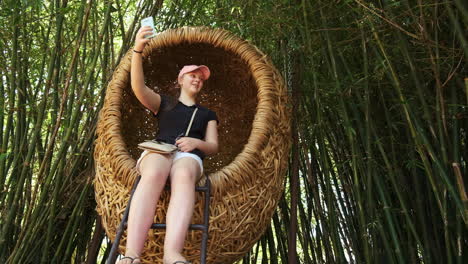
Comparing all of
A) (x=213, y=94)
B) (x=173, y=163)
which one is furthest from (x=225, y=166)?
(x=213, y=94)

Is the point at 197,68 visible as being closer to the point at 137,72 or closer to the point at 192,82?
the point at 192,82

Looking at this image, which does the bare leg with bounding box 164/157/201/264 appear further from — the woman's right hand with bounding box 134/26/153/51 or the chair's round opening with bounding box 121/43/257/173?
the chair's round opening with bounding box 121/43/257/173

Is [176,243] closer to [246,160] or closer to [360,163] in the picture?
[246,160]

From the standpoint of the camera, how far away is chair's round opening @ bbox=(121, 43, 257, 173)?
241 centimetres

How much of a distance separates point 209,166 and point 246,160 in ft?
2.77

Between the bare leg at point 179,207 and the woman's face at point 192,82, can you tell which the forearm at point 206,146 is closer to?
the bare leg at point 179,207

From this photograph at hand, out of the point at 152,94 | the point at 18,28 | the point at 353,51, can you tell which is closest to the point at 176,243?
the point at 152,94

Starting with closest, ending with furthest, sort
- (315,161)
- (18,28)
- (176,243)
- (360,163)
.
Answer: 1. (176,243)
2. (360,163)
3. (18,28)
4. (315,161)

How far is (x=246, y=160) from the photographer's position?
1789 mm

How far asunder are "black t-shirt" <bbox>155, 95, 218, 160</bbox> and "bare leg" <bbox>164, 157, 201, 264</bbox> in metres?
0.28

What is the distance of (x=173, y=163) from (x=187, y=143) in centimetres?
12

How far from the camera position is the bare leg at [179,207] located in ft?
5.05

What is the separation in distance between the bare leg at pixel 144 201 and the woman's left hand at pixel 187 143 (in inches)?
5.2

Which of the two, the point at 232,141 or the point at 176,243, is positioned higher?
the point at 232,141
